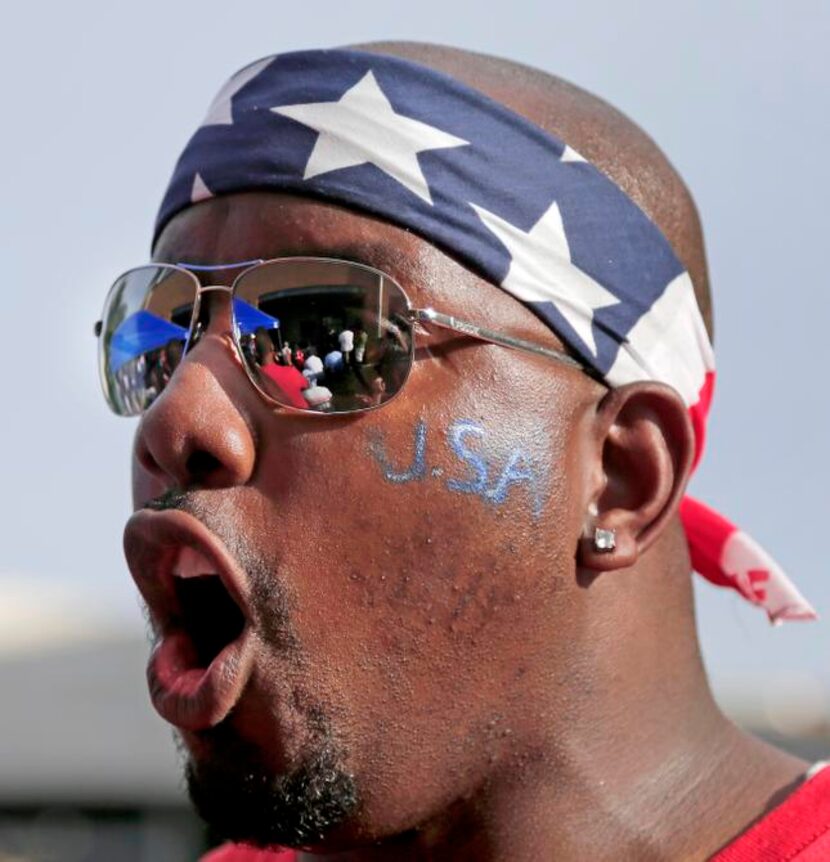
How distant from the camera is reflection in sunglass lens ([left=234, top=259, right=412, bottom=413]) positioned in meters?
3.02

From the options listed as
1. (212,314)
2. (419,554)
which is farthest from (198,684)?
(212,314)

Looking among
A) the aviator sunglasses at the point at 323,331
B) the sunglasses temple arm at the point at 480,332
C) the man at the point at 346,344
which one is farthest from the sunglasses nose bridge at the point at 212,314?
the sunglasses temple arm at the point at 480,332

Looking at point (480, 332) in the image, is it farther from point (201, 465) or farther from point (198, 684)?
point (198, 684)

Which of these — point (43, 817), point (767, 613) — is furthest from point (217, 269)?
point (43, 817)

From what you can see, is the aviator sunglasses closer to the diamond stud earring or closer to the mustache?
the mustache

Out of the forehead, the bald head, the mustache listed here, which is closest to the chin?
the mustache

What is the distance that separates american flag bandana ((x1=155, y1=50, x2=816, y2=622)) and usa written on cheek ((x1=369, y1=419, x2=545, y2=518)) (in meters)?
0.29

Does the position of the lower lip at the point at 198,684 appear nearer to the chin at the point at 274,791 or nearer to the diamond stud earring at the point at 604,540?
the chin at the point at 274,791

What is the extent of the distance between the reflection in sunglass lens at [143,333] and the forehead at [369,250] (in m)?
0.11

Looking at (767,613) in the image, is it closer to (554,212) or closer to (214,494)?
(554,212)

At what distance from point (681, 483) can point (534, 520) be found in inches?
15.4

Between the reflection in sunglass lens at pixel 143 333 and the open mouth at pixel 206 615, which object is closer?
the open mouth at pixel 206 615

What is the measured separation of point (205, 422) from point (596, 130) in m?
1.10

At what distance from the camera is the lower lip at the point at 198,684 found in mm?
2900
